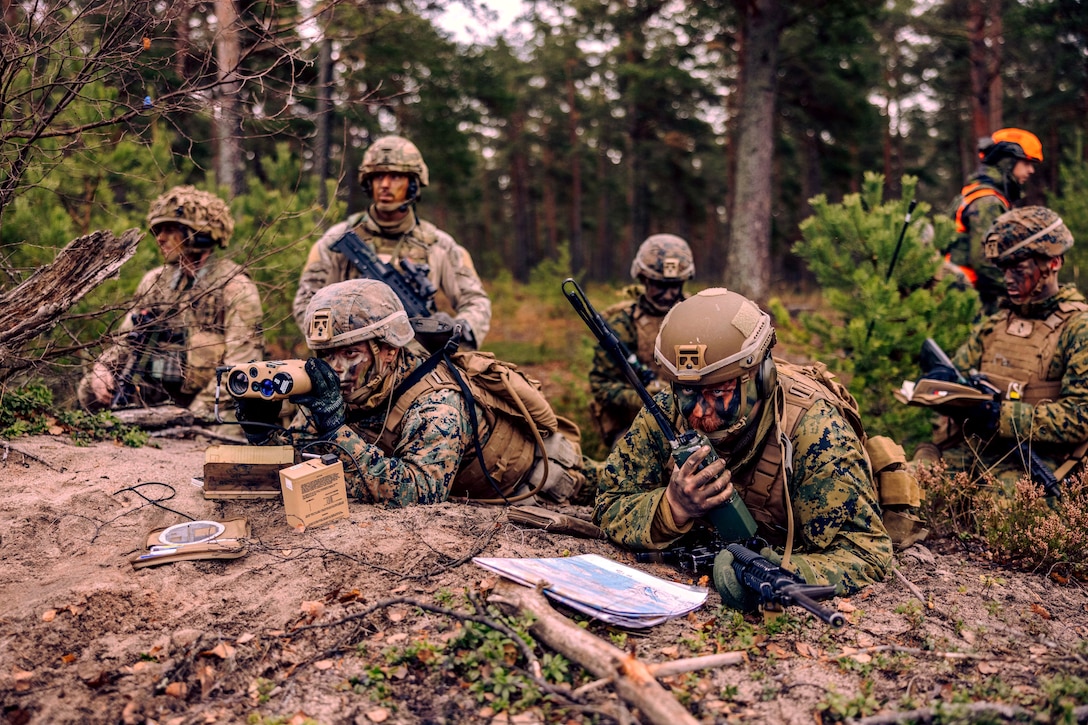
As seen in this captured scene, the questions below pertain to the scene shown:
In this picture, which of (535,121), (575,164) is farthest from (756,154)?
(535,121)

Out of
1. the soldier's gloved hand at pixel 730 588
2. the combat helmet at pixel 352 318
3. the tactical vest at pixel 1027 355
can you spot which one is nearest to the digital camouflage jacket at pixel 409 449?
the combat helmet at pixel 352 318

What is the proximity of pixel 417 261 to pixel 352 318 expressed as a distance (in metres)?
2.12

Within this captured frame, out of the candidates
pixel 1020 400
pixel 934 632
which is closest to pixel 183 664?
pixel 934 632

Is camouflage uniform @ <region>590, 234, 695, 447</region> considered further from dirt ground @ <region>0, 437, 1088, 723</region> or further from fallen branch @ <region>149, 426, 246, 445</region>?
fallen branch @ <region>149, 426, 246, 445</region>

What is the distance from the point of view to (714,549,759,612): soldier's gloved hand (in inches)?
131

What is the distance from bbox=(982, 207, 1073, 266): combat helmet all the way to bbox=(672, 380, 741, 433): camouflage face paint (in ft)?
10.8

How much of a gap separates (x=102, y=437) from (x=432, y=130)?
1584 centimetres

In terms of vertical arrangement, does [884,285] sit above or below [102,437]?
above

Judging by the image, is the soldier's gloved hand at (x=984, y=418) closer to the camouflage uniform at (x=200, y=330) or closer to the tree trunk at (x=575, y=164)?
the camouflage uniform at (x=200, y=330)

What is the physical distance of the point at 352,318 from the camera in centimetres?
418

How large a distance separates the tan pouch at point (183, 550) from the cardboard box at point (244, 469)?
411mm

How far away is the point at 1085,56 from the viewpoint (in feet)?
63.2

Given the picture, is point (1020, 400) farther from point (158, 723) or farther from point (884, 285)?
point (158, 723)

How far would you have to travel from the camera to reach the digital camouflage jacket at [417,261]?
20.0 feet
